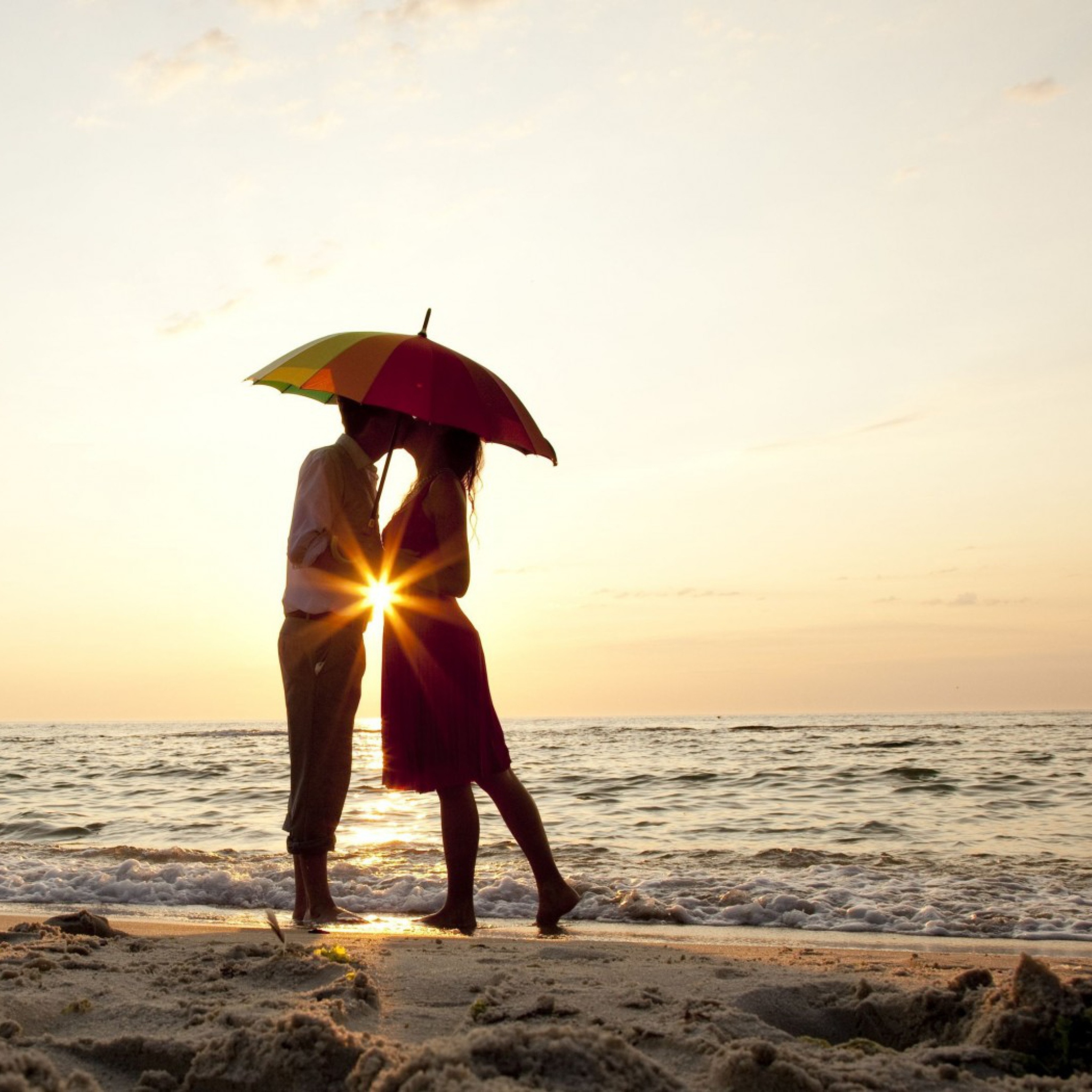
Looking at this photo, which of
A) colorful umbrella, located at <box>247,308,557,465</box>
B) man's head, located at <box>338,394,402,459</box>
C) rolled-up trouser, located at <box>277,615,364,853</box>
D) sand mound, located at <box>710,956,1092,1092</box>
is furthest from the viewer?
man's head, located at <box>338,394,402,459</box>

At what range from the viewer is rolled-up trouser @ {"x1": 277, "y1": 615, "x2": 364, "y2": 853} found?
4.28 metres

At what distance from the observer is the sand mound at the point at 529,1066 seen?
196cm

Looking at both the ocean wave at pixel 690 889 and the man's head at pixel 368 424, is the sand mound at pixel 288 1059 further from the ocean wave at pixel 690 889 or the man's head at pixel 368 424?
the ocean wave at pixel 690 889

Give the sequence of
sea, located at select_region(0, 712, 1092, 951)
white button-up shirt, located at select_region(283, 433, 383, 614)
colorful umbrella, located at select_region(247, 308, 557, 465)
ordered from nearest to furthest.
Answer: colorful umbrella, located at select_region(247, 308, 557, 465) → white button-up shirt, located at select_region(283, 433, 383, 614) → sea, located at select_region(0, 712, 1092, 951)

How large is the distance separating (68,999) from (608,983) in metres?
1.43

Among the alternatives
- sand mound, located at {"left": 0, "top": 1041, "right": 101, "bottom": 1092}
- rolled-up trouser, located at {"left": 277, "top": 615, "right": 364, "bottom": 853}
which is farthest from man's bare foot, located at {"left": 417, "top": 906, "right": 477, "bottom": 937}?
sand mound, located at {"left": 0, "top": 1041, "right": 101, "bottom": 1092}

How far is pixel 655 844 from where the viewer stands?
7.32 m

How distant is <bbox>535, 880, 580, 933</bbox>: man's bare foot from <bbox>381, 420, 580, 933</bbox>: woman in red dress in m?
0.13

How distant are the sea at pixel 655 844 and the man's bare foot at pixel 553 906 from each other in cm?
65

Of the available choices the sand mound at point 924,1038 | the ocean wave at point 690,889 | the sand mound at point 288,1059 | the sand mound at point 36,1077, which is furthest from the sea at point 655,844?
the sand mound at point 36,1077

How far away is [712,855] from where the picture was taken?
22.3 feet

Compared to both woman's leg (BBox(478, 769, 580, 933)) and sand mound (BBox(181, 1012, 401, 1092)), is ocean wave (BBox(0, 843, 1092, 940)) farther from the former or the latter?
sand mound (BBox(181, 1012, 401, 1092))

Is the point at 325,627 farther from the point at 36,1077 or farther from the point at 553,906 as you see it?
the point at 36,1077

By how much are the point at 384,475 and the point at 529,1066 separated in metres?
2.68
